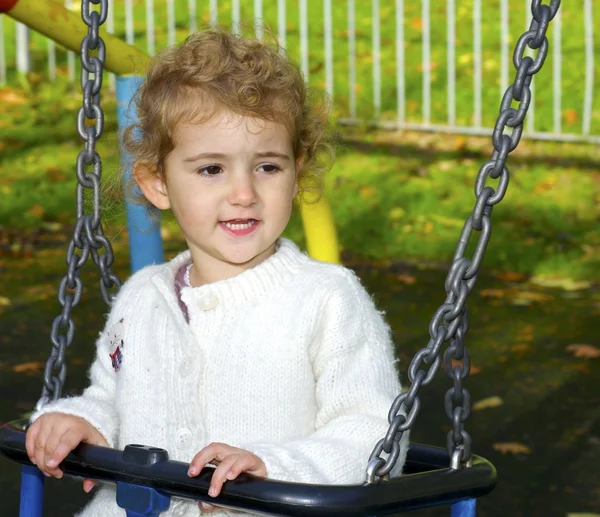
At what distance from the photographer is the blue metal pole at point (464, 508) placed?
2178mm

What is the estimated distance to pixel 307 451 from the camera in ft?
7.09

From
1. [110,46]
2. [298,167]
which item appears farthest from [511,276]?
[298,167]

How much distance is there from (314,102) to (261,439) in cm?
77

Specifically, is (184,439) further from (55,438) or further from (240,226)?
(240,226)

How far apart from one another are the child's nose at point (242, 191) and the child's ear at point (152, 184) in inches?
10.7

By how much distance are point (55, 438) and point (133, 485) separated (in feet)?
1.09

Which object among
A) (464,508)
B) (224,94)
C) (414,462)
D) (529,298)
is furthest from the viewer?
(529,298)

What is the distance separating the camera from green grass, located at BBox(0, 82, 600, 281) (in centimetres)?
691

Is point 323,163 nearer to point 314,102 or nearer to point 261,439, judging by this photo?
point 314,102

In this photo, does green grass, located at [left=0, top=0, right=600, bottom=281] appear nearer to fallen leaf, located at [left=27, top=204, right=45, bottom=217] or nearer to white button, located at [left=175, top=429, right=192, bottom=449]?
fallen leaf, located at [left=27, top=204, right=45, bottom=217]

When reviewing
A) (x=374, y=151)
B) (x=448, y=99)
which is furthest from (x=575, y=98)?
(x=374, y=151)

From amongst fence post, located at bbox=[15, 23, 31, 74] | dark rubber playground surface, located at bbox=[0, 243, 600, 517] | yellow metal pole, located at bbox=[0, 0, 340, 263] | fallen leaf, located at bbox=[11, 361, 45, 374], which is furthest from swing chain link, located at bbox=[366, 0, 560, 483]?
fence post, located at bbox=[15, 23, 31, 74]

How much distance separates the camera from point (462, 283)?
6.66 ft

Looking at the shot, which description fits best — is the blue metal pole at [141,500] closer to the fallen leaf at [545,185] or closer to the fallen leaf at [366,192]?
the fallen leaf at [366,192]
